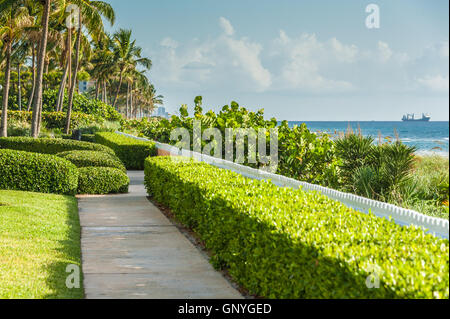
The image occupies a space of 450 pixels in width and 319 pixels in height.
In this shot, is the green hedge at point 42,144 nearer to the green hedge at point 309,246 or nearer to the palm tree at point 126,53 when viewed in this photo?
the green hedge at point 309,246

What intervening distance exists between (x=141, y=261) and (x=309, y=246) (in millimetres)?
3148

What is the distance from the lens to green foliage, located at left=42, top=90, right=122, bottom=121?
5194cm

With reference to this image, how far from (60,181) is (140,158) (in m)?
7.78

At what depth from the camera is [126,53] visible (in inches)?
2350

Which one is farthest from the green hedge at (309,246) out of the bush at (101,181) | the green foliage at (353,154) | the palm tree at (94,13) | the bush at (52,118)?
the bush at (52,118)

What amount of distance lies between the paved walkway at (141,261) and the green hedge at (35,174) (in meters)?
2.10

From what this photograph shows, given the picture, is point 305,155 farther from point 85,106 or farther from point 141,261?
point 85,106

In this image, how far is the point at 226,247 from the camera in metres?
5.98

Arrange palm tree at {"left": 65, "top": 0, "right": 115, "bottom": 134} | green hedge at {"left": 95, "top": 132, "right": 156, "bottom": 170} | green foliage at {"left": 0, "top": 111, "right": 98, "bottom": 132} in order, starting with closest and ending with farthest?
green hedge at {"left": 95, "top": 132, "right": 156, "bottom": 170}
palm tree at {"left": 65, "top": 0, "right": 115, "bottom": 134}
green foliage at {"left": 0, "top": 111, "right": 98, "bottom": 132}

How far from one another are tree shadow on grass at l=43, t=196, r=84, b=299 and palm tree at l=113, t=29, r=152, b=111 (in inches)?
2012

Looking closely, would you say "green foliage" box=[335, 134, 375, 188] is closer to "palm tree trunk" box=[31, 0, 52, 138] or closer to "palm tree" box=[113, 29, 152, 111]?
"palm tree trunk" box=[31, 0, 52, 138]

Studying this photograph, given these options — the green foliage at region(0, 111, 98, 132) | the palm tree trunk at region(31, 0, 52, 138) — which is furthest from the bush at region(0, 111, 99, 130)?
the palm tree trunk at region(31, 0, 52, 138)
